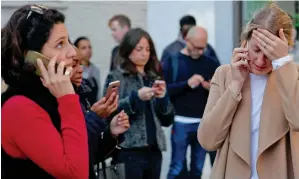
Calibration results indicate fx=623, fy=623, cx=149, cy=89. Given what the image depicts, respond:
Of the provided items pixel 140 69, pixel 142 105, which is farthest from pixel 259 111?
pixel 140 69

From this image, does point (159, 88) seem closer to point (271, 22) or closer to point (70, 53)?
point (271, 22)

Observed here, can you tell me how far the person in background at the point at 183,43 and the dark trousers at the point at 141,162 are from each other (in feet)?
7.87

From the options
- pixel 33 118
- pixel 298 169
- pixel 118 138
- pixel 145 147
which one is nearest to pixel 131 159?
pixel 145 147

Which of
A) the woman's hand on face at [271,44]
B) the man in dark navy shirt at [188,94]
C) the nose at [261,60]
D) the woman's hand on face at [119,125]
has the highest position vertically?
the woman's hand on face at [271,44]

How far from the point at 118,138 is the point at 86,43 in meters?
4.31

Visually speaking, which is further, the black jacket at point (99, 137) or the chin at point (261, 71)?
the black jacket at point (99, 137)

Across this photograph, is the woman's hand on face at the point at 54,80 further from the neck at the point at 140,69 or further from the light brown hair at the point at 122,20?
the light brown hair at the point at 122,20

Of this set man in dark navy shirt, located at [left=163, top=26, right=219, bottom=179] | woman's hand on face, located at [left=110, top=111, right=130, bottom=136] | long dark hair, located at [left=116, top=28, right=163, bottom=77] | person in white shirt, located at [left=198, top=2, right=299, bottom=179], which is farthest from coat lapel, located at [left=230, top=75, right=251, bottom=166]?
man in dark navy shirt, located at [left=163, top=26, right=219, bottom=179]

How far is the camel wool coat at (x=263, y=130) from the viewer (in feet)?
9.25

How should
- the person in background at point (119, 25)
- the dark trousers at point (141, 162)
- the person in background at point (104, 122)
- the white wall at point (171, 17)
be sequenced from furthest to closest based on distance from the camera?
the white wall at point (171, 17) → the person in background at point (119, 25) → the dark trousers at point (141, 162) → the person in background at point (104, 122)

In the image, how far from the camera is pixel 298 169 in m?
2.82

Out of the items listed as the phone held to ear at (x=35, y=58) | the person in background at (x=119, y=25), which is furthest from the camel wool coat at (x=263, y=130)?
the person in background at (x=119, y=25)

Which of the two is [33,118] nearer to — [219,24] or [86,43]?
[86,43]

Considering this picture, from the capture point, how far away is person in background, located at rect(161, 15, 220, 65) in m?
7.27
